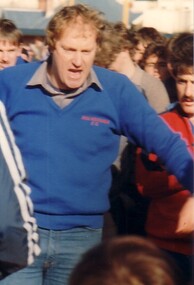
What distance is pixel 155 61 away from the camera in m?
4.80

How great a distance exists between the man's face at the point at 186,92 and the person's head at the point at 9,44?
5.31 ft

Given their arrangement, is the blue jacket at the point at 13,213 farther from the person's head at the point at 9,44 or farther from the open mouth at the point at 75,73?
the person's head at the point at 9,44

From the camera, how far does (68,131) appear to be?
8.96 ft

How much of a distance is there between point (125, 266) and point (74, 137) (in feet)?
4.22

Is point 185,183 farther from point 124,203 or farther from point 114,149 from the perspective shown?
point 124,203

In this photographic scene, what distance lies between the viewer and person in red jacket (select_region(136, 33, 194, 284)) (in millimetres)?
2932

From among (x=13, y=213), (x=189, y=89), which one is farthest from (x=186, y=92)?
(x=13, y=213)

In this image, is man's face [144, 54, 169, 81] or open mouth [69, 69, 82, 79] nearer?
open mouth [69, 69, 82, 79]

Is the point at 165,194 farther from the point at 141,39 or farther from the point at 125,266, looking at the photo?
the point at 141,39

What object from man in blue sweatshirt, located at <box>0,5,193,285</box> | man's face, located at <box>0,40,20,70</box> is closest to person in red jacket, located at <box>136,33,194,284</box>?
man in blue sweatshirt, located at <box>0,5,193,285</box>

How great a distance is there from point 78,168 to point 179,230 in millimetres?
392

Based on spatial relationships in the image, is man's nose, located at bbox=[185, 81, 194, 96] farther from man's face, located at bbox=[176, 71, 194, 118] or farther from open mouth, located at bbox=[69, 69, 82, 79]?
open mouth, located at bbox=[69, 69, 82, 79]

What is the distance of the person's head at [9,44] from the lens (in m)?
4.53

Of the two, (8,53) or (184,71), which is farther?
(8,53)
